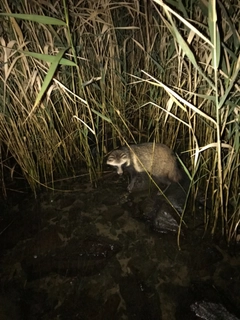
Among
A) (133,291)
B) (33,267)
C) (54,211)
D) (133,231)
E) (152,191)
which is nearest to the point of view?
(133,291)

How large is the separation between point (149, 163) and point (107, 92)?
0.82 meters

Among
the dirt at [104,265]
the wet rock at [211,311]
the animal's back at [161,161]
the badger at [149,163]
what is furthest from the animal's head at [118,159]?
the wet rock at [211,311]

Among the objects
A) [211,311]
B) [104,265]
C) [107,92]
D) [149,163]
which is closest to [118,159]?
[149,163]

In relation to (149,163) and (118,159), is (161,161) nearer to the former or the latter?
(149,163)

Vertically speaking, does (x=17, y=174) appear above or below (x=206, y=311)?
above

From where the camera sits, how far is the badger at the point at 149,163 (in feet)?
6.66

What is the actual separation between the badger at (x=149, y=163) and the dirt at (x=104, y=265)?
253mm

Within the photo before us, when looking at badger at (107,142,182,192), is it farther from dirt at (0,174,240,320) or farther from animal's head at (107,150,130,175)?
dirt at (0,174,240,320)

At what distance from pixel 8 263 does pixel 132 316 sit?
0.89 metres

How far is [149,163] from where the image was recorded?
2094 mm

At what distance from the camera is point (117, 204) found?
81.7 inches

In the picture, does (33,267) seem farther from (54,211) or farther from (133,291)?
(133,291)

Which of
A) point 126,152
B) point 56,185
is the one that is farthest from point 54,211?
point 126,152

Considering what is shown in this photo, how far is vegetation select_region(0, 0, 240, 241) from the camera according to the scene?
143 centimetres
